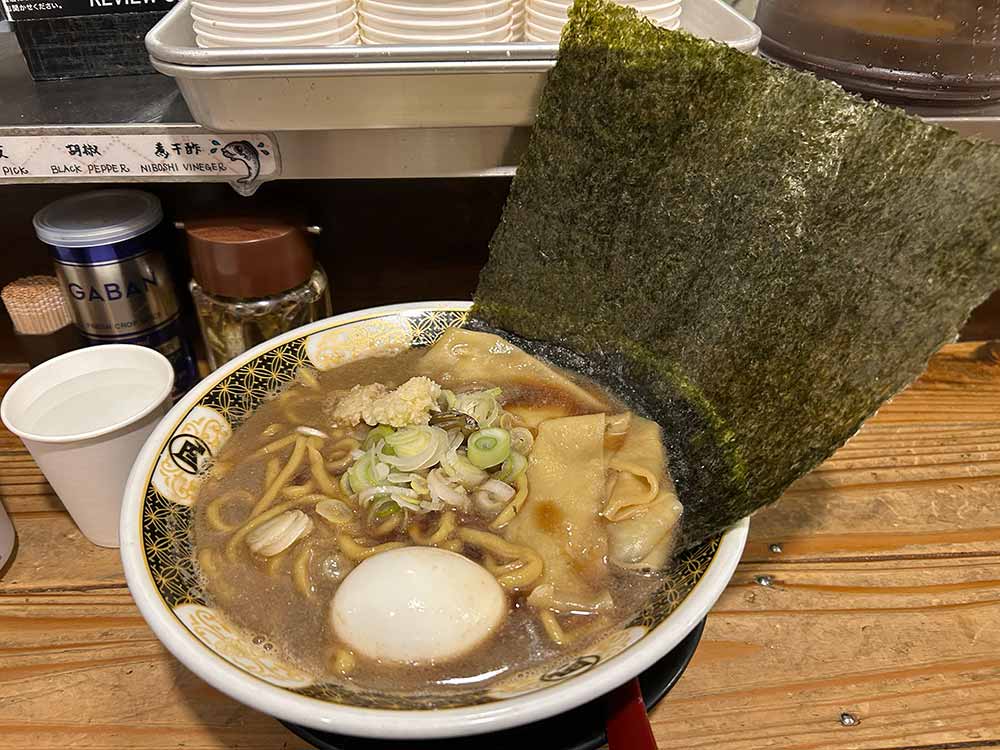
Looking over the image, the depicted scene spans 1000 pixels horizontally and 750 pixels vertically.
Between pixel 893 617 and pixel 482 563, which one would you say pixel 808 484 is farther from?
pixel 482 563

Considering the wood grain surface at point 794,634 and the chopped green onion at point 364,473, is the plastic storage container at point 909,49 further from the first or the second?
the chopped green onion at point 364,473

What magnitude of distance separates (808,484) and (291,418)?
1.16 meters

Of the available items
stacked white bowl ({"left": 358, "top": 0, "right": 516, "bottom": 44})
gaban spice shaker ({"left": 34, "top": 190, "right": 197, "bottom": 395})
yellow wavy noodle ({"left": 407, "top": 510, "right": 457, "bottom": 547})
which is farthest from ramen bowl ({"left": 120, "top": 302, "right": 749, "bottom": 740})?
stacked white bowl ({"left": 358, "top": 0, "right": 516, "bottom": 44})

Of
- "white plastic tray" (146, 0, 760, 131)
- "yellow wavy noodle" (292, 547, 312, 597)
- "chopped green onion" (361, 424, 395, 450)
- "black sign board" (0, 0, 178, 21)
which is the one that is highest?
"black sign board" (0, 0, 178, 21)

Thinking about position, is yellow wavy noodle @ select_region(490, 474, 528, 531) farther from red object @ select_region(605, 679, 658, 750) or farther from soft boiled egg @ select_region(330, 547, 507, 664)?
red object @ select_region(605, 679, 658, 750)

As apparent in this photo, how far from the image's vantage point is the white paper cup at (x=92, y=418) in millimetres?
1315

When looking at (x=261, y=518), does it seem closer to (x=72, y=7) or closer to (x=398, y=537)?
(x=398, y=537)

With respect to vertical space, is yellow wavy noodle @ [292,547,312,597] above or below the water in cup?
below

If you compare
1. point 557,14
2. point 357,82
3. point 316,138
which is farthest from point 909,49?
point 316,138

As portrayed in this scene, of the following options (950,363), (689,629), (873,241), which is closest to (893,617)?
(689,629)

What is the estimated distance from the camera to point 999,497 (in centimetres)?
157

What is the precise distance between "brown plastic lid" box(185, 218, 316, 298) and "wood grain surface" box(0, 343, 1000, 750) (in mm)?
624

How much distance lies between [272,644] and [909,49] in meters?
1.47

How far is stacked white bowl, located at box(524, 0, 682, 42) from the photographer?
1204 millimetres
